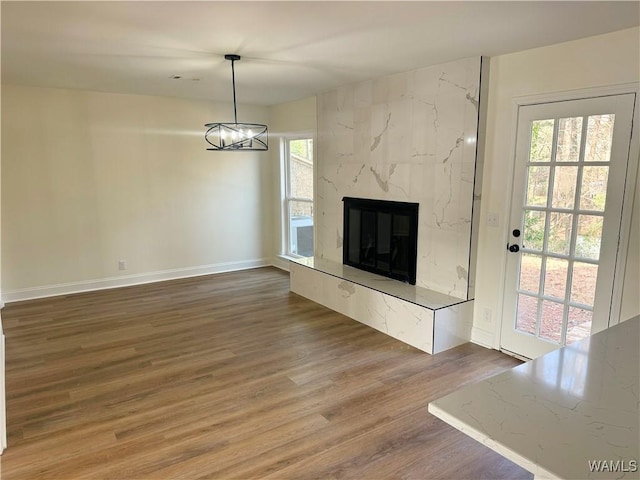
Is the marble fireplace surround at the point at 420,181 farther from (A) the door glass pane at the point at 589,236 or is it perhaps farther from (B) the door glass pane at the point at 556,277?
(A) the door glass pane at the point at 589,236

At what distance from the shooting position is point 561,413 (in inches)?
47.8

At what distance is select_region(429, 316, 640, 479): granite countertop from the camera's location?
40.9 inches

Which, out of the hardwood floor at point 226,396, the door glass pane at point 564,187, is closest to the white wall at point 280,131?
the hardwood floor at point 226,396

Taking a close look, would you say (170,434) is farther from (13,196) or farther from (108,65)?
(13,196)

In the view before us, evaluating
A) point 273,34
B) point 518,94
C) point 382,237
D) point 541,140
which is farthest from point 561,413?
point 382,237

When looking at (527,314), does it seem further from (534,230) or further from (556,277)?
(534,230)

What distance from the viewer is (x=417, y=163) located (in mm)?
4141

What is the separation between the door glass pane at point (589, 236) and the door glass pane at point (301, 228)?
12.2 ft

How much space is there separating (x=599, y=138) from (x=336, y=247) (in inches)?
122

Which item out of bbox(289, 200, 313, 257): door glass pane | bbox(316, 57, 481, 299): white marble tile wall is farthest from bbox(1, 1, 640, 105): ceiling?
bbox(289, 200, 313, 257): door glass pane

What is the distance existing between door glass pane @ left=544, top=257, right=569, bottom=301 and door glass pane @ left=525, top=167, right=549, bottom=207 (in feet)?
1.48

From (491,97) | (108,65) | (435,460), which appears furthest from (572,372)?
(108,65)

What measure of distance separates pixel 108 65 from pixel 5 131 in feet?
6.26

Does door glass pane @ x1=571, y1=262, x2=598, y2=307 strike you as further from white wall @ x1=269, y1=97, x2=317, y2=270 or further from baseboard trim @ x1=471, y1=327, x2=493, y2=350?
white wall @ x1=269, y1=97, x2=317, y2=270
